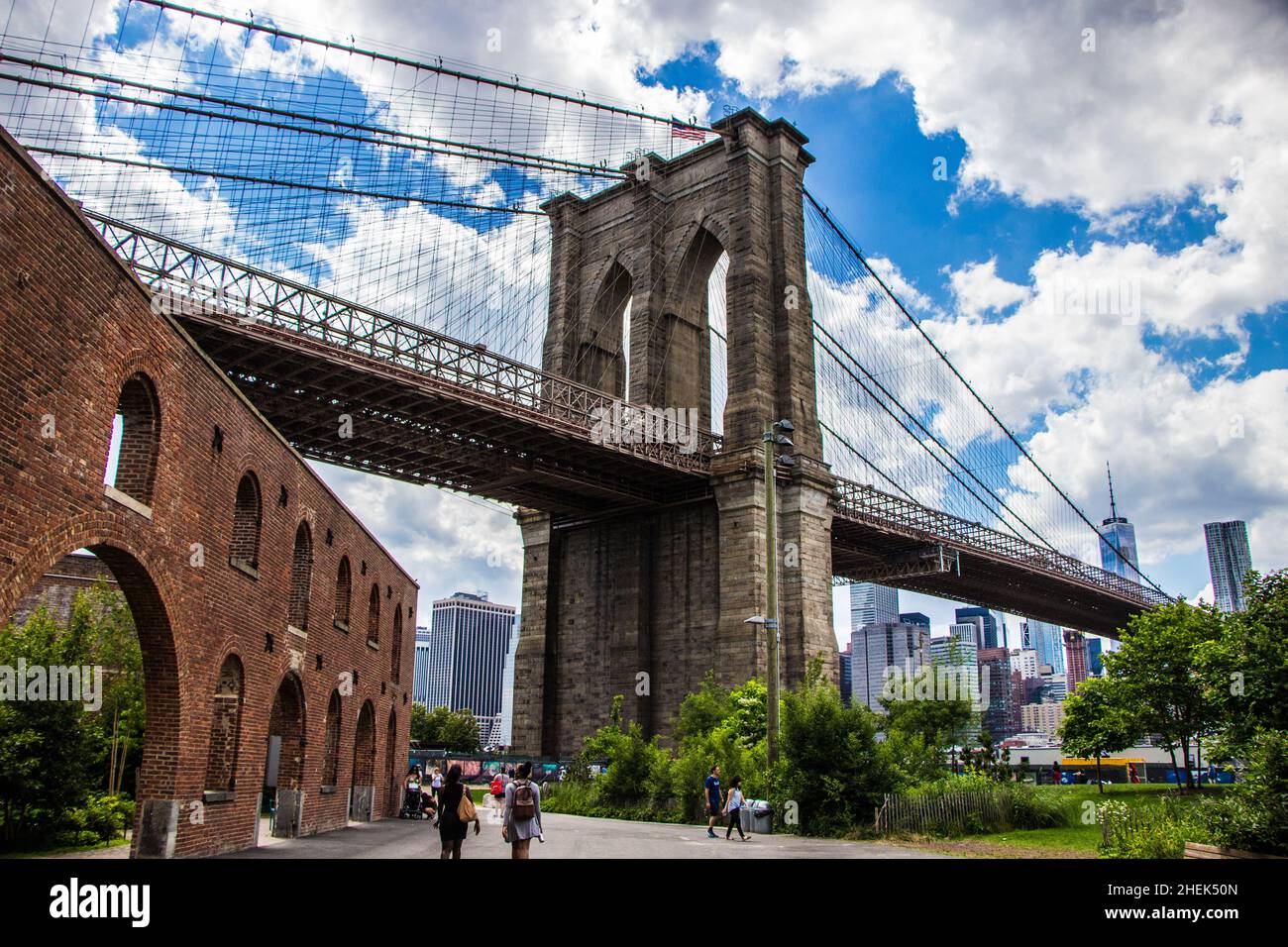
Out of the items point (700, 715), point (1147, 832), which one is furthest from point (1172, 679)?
point (1147, 832)

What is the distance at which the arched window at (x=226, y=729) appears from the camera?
15633mm

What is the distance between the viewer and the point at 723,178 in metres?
46.8

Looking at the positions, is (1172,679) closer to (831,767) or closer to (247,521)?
(831,767)

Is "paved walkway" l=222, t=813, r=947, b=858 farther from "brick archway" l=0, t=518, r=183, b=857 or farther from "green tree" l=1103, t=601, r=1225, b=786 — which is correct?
"green tree" l=1103, t=601, r=1225, b=786

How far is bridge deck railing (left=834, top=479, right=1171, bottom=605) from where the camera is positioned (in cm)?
4759

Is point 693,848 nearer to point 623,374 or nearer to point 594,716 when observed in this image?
point 594,716

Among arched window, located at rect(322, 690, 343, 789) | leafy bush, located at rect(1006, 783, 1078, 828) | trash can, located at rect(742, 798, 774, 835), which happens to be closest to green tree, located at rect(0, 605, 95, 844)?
arched window, located at rect(322, 690, 343, 789)

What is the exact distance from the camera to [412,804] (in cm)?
2772

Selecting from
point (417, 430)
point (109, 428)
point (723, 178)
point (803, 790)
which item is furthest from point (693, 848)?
point (723, 178)

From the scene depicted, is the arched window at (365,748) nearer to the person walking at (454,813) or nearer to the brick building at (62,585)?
the person walking at (454,813)

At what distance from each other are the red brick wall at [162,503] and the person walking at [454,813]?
4.08 metres

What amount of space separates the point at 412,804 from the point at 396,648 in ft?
14.8
